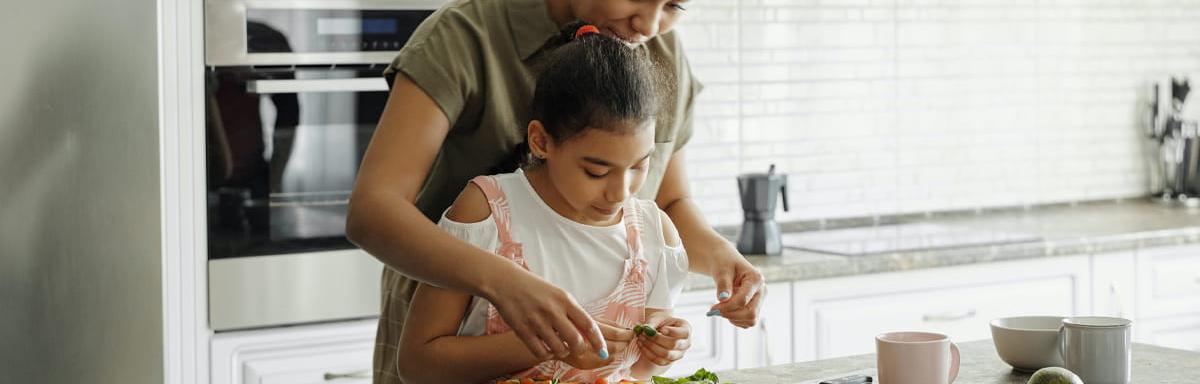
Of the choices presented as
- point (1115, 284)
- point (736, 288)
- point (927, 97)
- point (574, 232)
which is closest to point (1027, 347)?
point (736, 288)

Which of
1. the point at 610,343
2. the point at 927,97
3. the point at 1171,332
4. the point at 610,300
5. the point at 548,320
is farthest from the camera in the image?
the point at 927,97

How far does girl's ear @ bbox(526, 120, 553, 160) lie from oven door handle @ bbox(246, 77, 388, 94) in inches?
44.9

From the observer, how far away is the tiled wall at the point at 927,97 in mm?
3572

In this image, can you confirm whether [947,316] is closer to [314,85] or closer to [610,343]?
[314,85]

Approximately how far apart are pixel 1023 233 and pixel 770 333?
0.97m

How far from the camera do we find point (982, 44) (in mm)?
3979

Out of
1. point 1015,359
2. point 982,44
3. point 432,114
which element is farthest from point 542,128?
point 982,44

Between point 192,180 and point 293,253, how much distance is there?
0.26 meters

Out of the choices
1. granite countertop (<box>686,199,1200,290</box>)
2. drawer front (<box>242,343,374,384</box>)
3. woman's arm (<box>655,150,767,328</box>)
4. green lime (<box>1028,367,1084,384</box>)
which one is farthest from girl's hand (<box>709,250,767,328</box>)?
drawer front (<box>242,343,374,384</box>)

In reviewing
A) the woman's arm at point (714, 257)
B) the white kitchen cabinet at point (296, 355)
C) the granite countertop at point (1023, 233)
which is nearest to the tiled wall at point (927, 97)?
the granite countertop at point (1023, 233)

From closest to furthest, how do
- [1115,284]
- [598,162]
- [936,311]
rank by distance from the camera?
1. [598,162]
2. [936,311]
3. [1115,284]

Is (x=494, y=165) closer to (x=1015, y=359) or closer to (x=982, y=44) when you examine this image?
(x=1015, y=359)

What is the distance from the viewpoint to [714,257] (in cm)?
174

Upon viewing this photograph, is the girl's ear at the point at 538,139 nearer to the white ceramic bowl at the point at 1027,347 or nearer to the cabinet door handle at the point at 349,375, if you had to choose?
the white ceramic bowl at the point at 1027,347
